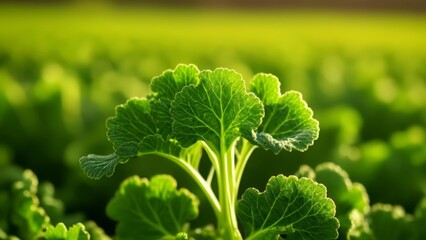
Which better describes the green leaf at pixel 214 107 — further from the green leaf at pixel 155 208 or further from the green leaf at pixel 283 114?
the green leaf at pixel 155 208

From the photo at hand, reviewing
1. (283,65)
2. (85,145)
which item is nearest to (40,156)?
(85,145)

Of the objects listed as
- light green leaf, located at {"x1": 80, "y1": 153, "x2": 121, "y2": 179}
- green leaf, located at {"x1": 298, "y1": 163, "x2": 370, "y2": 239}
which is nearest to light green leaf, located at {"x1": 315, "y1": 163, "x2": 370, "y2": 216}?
green leaf, located at {"x1": 298, "y1": 163, "x2": 370, "y2": 239}

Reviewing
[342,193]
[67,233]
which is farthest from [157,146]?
[342,193]

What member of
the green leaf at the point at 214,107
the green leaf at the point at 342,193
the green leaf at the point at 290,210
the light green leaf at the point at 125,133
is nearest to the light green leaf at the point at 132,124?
the light green leaf at the point at 125,133

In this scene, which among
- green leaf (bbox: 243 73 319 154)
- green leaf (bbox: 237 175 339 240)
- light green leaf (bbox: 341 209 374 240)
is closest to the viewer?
green leaf (bbox: 237 175 339 240)

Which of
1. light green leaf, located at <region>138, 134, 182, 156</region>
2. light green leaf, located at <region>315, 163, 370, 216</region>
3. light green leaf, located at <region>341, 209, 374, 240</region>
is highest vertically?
light green leaf, located at <region>315, 163, 370, 216</region>

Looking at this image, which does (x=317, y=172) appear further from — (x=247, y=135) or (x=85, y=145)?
(x=85, y=145)

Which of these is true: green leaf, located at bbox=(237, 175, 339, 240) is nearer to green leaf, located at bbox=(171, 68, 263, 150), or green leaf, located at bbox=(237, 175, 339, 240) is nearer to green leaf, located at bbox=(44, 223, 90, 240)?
green leaf, located at bbox=(171, 68, 263, 150)

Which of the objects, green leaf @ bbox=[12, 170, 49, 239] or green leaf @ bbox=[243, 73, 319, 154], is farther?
green leaf @ bbox=[12, 170, 49, 239]
